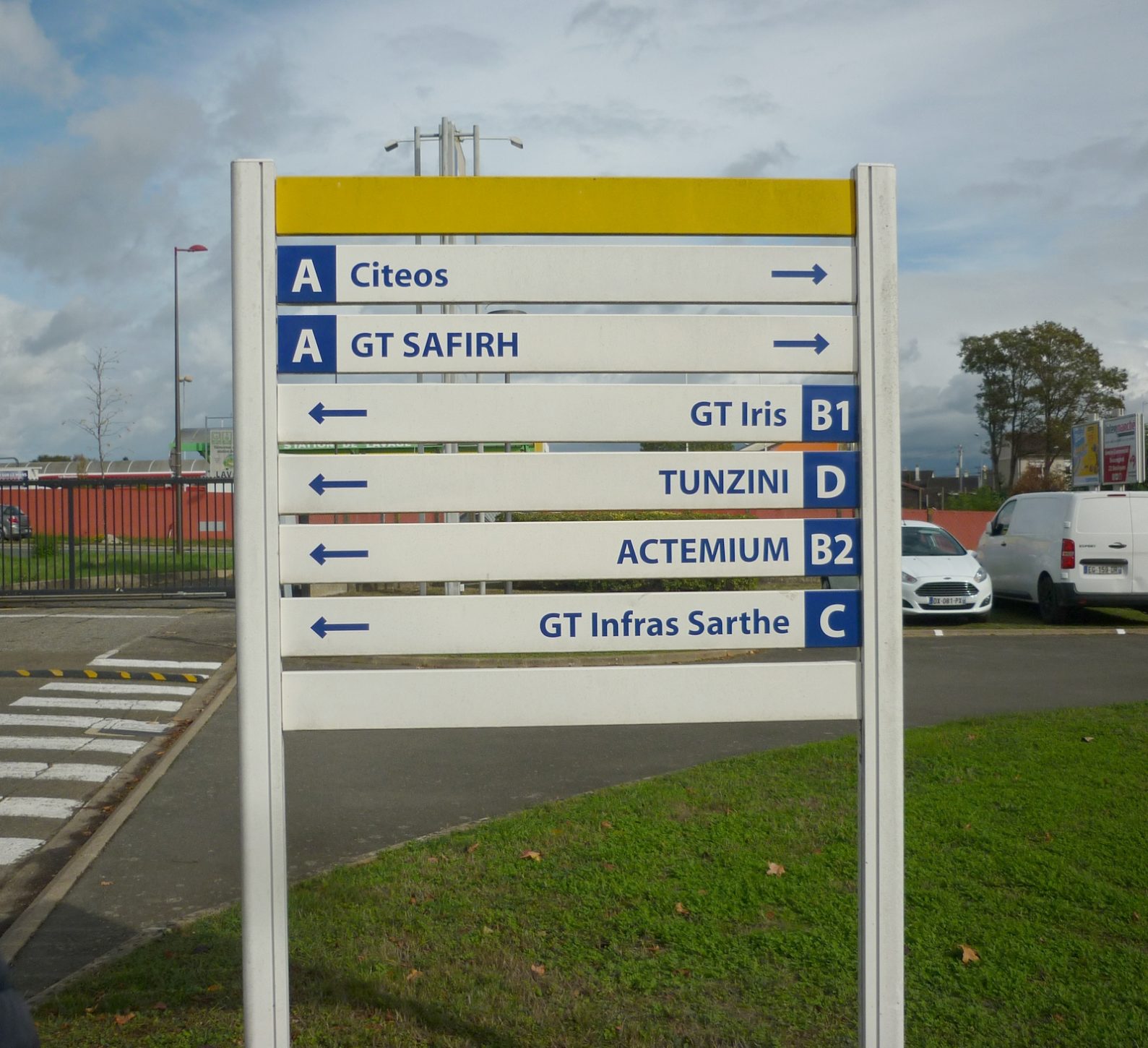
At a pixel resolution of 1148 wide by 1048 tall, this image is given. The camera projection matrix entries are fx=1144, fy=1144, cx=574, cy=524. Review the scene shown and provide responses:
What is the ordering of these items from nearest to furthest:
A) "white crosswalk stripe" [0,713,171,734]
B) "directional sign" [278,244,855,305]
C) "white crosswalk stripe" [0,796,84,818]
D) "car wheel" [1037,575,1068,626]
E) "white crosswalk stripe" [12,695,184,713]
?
"directional sign" [278,244,855,305] < "white crosswalk stripe" [0,796,84,818] < "white crosswalk stripe" [0,713,171,734] < "white crosswalk stripe" [12,695,184,713] < "car wheel" [1037,575,1068,626]

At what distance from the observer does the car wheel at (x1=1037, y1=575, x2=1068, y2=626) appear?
16594 millimetres

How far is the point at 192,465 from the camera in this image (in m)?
62.8

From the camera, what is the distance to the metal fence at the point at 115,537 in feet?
64.1

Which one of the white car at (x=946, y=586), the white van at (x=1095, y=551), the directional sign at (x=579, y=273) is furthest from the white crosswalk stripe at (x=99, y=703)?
the white van at (x=1095, y=551)

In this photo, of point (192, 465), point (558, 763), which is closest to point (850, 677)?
point (558, 763)

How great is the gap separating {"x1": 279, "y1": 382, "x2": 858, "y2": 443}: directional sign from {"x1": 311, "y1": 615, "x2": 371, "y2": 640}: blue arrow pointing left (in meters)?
0.48

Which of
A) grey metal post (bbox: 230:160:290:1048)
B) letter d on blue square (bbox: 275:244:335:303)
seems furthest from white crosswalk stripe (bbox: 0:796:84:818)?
letter d on blue square (bbox: 275:244:335:303)

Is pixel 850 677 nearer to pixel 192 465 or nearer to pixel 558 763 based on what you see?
pixel 558 763

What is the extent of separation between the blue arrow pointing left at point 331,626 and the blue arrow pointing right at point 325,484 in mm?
333

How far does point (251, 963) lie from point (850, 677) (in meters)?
1.72

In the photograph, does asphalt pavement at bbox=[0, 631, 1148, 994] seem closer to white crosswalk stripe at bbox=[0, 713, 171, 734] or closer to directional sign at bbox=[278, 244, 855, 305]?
white crosswalk stripe at bbox=[0, 713, 171, 734]

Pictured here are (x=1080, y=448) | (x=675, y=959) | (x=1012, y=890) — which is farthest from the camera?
(x=1080, y=448)

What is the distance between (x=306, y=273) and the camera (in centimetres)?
299

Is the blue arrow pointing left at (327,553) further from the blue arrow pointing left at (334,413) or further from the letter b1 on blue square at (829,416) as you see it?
the letter b1 on blue square at (829,416)
